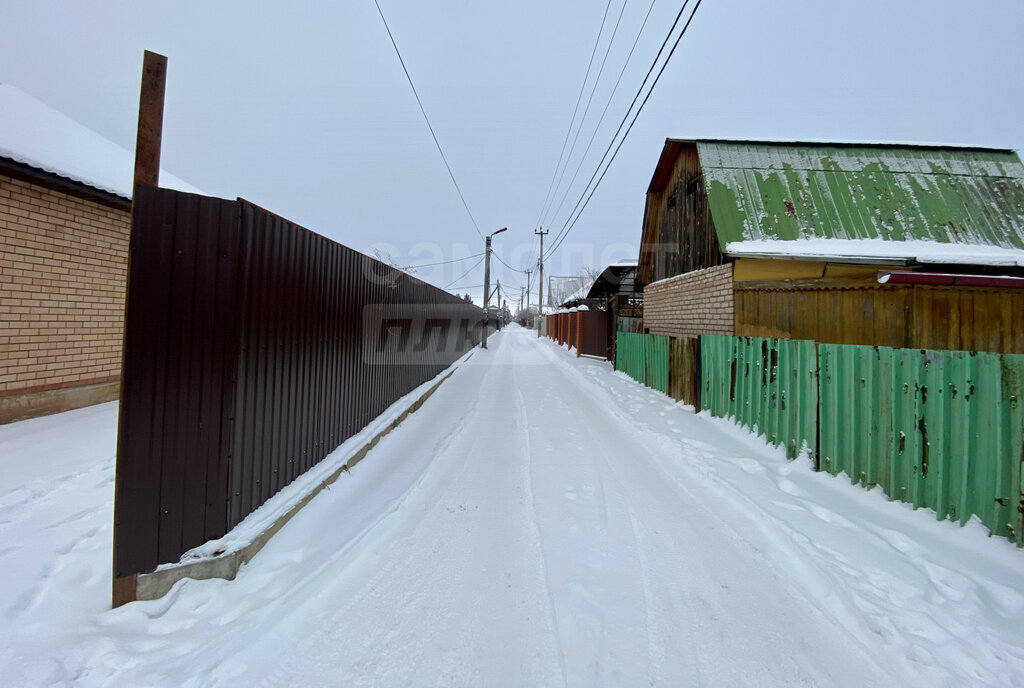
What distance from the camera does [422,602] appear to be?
2162 millimetres

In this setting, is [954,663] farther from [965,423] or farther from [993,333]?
[993,333]

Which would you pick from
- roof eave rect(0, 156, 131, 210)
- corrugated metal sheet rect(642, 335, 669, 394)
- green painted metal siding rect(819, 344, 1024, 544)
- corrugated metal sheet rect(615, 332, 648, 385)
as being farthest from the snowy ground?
corrugated metal sheet rect(615, 332, 648, 385)

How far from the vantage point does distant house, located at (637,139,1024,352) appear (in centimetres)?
644

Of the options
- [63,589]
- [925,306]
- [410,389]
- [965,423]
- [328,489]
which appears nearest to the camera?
[63,589]

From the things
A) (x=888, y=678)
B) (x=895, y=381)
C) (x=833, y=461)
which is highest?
(x=895, y=381)

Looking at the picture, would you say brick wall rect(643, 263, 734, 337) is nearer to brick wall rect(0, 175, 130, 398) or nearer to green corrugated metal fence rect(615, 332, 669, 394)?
green corrugated metal fence rect(615, 332, 669, 394)

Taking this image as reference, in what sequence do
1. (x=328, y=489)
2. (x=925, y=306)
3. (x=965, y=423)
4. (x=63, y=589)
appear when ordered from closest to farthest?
(x=63, y=589) → (x=965, y=423) → (x=328, y=489) → (x=925, y=306)

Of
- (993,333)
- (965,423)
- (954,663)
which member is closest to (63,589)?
(954,663)

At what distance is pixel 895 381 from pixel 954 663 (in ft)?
7.15

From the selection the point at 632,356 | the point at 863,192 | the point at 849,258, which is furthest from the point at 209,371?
the point at 863,192

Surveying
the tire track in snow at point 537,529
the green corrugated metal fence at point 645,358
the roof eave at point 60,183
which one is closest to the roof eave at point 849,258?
Result: the green corrugated metal fence at point 645,358

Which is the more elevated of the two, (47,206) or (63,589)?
(47,206)

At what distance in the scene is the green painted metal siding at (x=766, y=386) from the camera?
4203 mm

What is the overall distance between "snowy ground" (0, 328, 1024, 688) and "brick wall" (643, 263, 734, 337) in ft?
14.4
